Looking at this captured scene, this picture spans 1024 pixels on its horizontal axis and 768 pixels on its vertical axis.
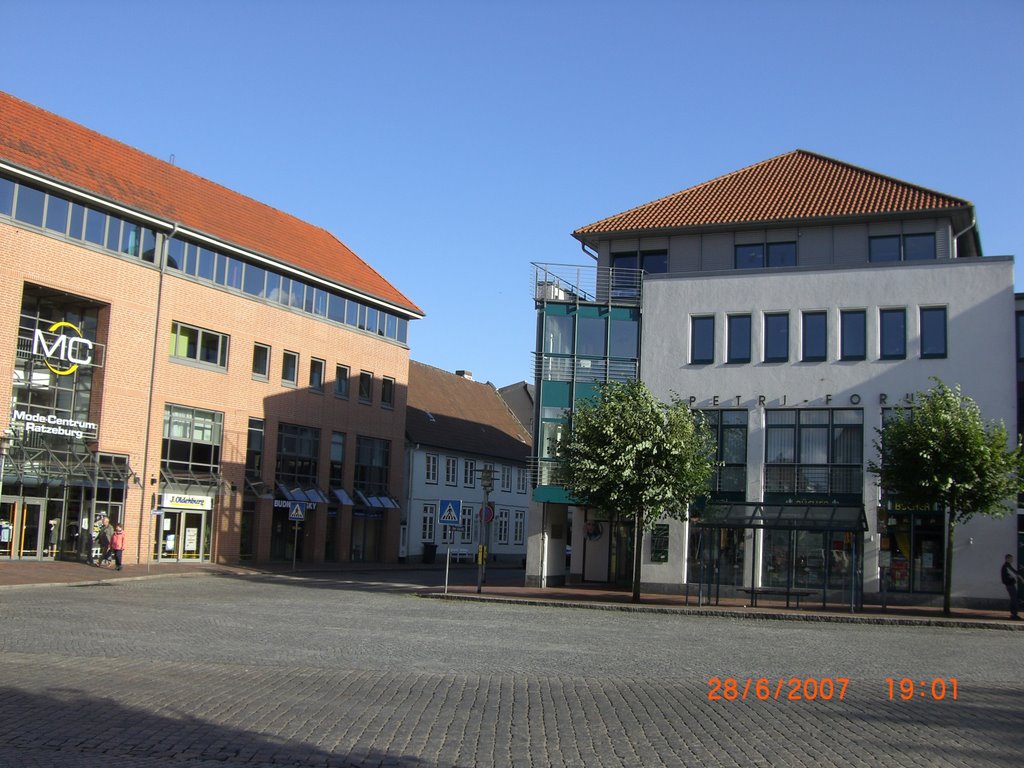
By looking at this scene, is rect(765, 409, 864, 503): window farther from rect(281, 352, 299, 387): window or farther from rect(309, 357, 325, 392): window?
rect(309, 357, 325, 392): window

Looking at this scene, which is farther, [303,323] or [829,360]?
[303,323]

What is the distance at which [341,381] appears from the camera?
52.6 meters

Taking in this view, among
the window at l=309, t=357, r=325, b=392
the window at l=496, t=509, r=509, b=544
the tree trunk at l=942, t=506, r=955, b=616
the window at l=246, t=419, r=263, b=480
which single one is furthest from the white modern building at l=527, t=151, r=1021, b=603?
the window at l=496, t=509, r=509, b=544

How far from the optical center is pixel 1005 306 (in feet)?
103

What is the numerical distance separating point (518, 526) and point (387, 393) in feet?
58.3

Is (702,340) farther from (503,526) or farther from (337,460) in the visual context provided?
(503,526)

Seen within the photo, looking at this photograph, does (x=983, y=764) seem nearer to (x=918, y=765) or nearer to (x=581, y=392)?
(x=918, y=765)

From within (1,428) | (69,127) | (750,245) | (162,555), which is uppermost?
(69,127)

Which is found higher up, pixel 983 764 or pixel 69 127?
pixel 69 127

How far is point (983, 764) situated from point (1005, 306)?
25112 mm

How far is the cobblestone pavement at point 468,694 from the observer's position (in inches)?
365

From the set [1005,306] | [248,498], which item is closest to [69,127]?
[248,498]

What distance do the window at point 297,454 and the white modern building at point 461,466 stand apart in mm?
8558

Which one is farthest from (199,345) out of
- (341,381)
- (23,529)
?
(23,529)
